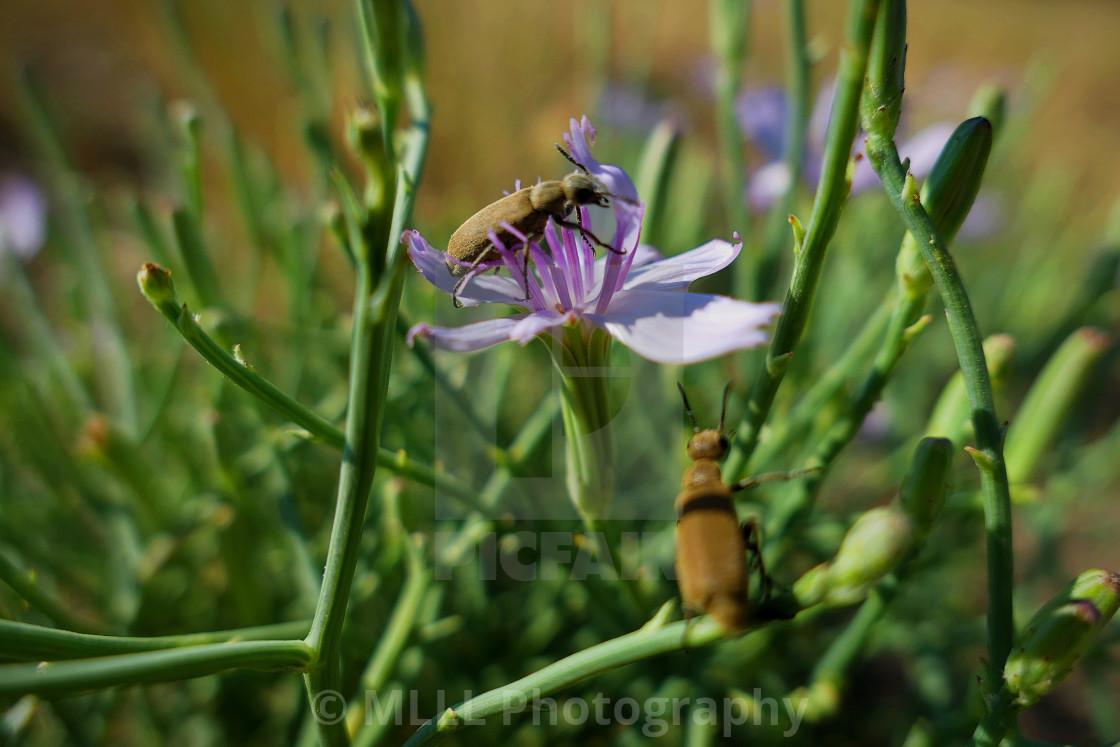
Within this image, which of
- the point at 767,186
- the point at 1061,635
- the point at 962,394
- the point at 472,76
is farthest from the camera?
the point at 472,76

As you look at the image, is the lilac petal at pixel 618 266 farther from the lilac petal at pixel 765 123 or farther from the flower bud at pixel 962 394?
the lilac petal at pixel 765 123

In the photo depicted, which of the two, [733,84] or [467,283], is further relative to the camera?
[733,84]

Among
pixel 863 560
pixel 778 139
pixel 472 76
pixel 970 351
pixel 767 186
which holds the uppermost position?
pixel 472 76

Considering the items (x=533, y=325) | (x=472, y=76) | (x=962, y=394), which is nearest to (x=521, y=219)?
(x=533, y=325)

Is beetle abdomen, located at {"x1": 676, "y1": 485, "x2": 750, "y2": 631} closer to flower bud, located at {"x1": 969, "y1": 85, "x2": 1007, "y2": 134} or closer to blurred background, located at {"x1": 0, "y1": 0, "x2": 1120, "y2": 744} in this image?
blurred background, located at {"x1": 0, "y1": 0, "x2": 1120, "y2": 744}

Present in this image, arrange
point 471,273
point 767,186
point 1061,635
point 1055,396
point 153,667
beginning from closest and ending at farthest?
point 153,667, point 1061,635, point 471,273, point 1055,396, point 767,186

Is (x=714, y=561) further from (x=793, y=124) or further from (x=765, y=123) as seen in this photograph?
(x=765, y=123)

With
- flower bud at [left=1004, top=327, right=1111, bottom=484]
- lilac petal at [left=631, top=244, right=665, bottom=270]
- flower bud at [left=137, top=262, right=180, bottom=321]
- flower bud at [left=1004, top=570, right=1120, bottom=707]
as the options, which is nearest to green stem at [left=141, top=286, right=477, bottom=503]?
flower bud at [left=137, top=262, right=180, bottom=321]
